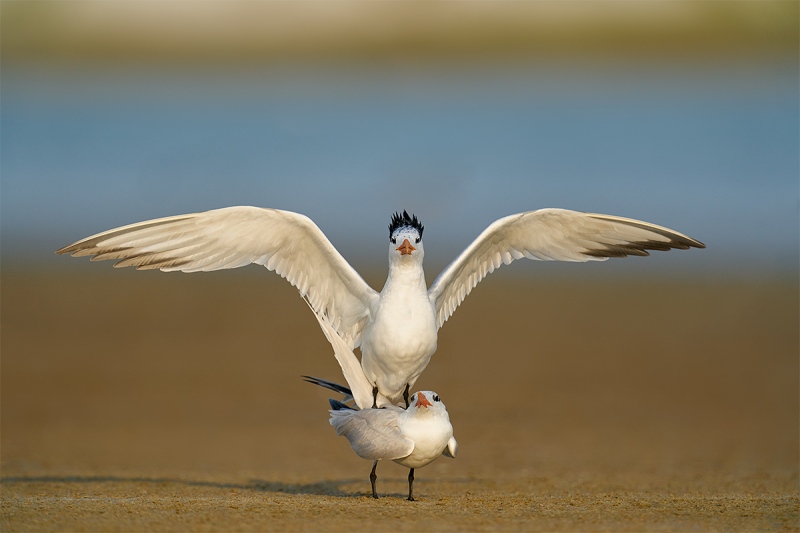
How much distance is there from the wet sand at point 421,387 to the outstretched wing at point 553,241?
2034 millimetres

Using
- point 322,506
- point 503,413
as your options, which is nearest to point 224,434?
point 503,413

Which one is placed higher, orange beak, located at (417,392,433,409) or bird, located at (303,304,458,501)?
orange beak, located at (417,392,433,409)

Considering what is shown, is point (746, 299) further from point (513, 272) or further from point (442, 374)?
point (442, 374)

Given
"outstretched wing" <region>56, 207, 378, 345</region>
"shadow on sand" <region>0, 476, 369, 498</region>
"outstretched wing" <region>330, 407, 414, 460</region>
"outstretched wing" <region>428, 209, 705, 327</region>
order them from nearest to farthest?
"outstretched wing" <region>330, 407, 414, 460</region>, "outstretched wing" <region>56, 207, 378, 345</region>, "outstretched wing" <region>428, 209, 705, 327</region>, "shadow on sand" <region>0, 476, 369, 498</region>

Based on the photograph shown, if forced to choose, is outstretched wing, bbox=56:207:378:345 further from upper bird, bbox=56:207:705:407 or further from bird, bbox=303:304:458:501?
bird, bbox=303:304:458:501

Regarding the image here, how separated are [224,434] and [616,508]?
875 centimetres

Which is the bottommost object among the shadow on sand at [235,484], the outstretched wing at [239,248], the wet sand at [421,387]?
the shadow on sand at [235,484]

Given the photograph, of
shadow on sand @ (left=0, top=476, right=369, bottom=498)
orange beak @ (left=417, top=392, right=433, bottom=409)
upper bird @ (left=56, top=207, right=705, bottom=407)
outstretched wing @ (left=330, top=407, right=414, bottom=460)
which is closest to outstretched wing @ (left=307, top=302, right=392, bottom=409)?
upper bird @ (left=56, top=207, right=705, bottom=407)

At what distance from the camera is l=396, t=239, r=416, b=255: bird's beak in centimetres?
857

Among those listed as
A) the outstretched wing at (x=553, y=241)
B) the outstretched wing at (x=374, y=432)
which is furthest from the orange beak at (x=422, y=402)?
the outstretched wing at (x=553, y=241)

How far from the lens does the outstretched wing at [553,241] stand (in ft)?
29.7

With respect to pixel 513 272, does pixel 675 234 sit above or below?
below

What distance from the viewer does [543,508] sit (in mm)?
7770

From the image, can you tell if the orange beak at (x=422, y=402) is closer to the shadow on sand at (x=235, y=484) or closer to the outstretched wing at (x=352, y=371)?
the outstretched wing at (x=352, y=371)
